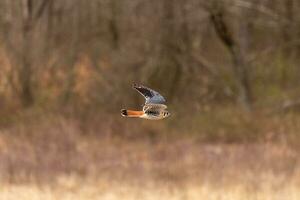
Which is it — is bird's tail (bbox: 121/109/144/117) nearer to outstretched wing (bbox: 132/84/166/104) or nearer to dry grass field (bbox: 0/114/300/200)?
outstretched wing (bbox: 132/84/166/104)

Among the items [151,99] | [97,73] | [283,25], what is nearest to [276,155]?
[283,25]

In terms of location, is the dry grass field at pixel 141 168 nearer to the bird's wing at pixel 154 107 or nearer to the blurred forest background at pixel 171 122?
the blurred forest background at pixel 171 122

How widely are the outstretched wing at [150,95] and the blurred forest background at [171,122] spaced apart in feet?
19.0

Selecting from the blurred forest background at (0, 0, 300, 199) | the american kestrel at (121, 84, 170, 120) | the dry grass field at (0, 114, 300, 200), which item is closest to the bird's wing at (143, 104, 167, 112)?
the american kestrel at (121, 84, 170, 120)

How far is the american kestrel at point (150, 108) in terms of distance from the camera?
1759 millimetres

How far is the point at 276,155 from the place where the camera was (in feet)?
43.1

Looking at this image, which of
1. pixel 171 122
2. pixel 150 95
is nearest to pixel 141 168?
pixel 171 122

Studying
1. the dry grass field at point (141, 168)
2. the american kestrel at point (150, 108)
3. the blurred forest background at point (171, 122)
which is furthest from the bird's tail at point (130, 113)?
the dry grass field at point (141, 168)

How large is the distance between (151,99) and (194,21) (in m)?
10.7

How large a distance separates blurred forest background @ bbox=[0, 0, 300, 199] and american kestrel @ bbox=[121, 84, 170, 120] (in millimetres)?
5810

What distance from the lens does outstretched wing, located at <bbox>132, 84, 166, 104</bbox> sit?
70.5 inches

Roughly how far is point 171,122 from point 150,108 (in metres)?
7.21

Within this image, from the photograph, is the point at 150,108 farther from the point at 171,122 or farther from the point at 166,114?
the point at 171,122

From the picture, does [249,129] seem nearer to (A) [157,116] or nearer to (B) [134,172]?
(B) [134,172]
